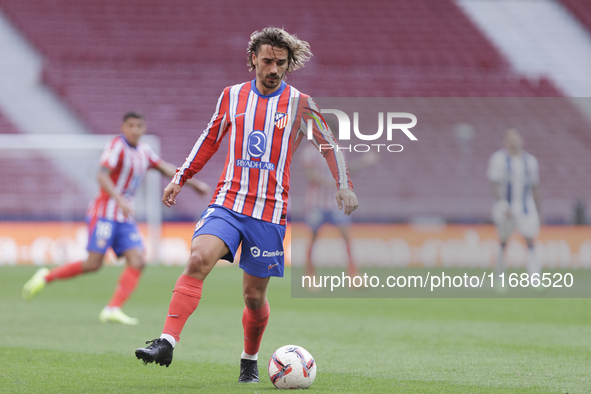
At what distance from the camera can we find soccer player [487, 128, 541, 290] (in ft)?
36.9

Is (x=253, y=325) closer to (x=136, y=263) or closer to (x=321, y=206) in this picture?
(x=136, y=263)

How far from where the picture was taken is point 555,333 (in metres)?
6.83

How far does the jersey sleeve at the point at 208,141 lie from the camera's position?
4.38 m

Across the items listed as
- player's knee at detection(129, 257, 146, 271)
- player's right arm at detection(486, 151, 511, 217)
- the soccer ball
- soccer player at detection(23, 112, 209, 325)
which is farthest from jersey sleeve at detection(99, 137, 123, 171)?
player's right arm at detection(486, 151, 511, 217)

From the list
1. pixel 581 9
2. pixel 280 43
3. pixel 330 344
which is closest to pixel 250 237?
pixel 280 43

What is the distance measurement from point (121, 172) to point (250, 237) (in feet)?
13.4

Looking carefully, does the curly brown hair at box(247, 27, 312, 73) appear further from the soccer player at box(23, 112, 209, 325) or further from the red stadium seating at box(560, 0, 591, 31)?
the red stadium seating at box(560, 0, 591, 31)

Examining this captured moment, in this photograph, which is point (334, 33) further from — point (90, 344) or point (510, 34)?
point (90, 344)

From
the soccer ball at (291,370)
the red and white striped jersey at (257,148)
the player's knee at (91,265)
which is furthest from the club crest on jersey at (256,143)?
the player's knee at (91,265)

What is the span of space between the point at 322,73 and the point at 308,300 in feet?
46.3

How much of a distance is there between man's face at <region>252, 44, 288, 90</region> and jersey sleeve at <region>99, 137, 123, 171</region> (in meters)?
3.90

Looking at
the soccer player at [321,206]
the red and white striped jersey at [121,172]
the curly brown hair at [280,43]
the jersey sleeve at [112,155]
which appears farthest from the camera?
the soccer player at [321,206]

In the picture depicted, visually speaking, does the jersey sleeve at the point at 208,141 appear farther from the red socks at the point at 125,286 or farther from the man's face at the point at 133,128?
the red socks at the point at 125,286

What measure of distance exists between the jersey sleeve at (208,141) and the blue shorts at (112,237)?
148 inches
